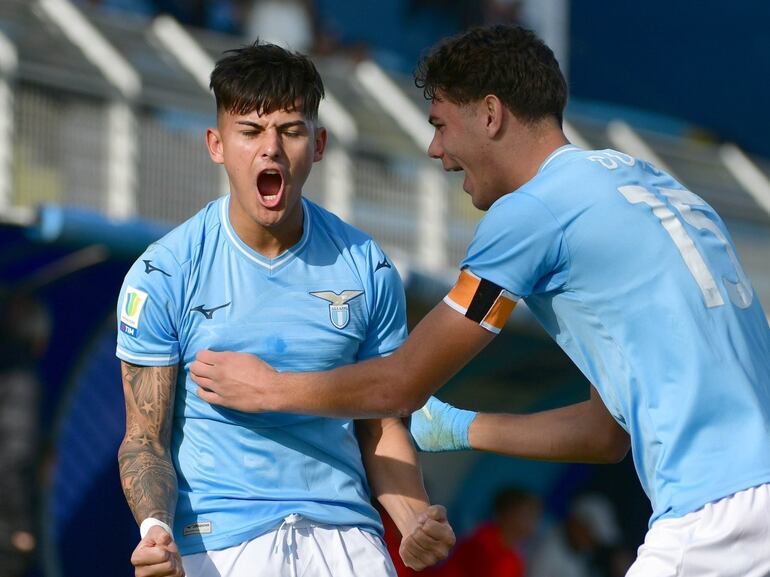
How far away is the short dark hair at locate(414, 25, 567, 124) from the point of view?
4.81 metres

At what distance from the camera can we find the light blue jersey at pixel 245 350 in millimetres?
4766

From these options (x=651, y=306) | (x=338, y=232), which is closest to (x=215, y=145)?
(x=338, y=232)

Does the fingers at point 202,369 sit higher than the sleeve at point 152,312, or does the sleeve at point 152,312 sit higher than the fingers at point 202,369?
the sleeve at point 152,312

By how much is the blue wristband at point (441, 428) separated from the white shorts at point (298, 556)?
1.66 ft

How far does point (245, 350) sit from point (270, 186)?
0.54 metres

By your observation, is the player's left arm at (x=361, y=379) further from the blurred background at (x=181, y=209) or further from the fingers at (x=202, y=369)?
the blurred background at (x=181, y=209)

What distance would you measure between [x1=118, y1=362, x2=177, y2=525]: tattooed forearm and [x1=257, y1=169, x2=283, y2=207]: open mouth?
1.90ft

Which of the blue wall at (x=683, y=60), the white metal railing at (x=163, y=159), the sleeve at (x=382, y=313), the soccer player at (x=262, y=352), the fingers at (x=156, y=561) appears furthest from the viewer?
the blue wall at (x=683, y=60)

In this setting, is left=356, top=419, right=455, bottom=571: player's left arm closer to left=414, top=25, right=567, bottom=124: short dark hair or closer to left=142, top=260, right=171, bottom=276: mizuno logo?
left=142, top=260, right=171, bottom=276: mizuno logo

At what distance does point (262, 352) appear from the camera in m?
4.81

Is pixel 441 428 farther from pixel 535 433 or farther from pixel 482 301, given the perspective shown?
pixel 482 301

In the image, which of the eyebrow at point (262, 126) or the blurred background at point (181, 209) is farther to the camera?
the blurred background at point (181, 209)

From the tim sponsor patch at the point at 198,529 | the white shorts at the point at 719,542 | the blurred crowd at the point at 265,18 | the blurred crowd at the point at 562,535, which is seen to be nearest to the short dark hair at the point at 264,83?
the tim sponsor patch at the point at 198,529

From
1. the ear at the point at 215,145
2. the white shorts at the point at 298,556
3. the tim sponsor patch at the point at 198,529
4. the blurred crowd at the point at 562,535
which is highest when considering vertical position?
the ear at the point at 215,145
